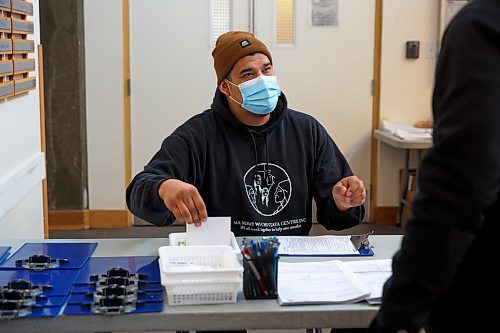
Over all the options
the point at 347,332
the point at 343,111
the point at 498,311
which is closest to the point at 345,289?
the point at 347,332

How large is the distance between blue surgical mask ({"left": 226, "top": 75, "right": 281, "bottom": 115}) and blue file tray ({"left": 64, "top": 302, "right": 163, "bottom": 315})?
97 centimetres

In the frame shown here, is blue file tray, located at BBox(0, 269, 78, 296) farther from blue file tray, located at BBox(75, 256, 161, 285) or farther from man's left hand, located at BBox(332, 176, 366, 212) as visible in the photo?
man's left hand, located at BBox(332, 176, 366, 212)

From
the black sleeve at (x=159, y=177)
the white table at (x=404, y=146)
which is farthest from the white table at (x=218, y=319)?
the white table at (x=404, y=146)

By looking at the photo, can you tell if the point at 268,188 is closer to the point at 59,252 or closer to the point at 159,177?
the point at 159,177

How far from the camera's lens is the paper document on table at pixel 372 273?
64.5 inches

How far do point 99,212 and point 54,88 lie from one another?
2.87 ft

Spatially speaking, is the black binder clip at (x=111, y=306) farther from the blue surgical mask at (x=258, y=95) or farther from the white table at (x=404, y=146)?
the white table at (x=404, y=146)

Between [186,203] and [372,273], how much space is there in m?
0.49

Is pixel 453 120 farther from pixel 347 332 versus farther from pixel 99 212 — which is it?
pixel 99 212

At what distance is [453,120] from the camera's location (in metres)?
0.98

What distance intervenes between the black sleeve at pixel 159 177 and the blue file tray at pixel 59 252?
0.18 metres

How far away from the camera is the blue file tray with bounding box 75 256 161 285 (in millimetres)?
1749

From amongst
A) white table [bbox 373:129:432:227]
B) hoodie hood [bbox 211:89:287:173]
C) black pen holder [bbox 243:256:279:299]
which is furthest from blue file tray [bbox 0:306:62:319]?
white table [bbox 373:129:432:227]

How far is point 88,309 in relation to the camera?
60.7 inches
